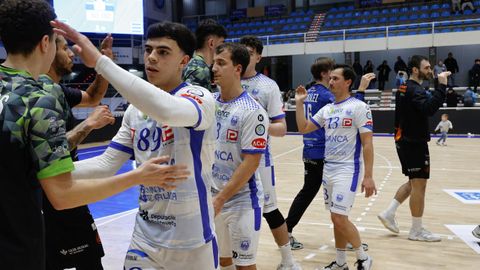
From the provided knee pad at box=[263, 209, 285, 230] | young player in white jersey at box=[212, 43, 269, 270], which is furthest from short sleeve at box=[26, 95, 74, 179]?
knee pad at box=[263, 209, 285, 230]

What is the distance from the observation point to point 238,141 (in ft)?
11.0

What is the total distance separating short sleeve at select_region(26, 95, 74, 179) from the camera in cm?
173

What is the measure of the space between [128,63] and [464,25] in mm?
15526

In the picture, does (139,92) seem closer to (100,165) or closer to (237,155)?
(100,165)

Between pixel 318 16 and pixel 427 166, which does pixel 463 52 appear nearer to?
pixel 318 16

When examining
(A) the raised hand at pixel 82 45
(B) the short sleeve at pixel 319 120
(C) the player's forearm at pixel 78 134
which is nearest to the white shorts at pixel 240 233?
(C) the player's forearm at pixel 78 134

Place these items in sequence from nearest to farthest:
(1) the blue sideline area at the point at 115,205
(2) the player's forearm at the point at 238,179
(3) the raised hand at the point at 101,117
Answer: (3) the raised hand at the point at 101,117, (2) the player's forearm at the point at 238,179, (1) the blue sideline area at the point at 115,205

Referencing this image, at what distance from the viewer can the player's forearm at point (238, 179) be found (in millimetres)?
3014

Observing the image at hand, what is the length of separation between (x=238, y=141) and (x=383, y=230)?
3.39m

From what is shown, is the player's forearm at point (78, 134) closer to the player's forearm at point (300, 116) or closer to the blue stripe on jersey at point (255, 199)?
the blue stripe on jersey at point (255, 199)

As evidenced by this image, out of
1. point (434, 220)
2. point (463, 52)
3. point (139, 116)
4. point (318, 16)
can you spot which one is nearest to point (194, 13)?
point (318, 16)

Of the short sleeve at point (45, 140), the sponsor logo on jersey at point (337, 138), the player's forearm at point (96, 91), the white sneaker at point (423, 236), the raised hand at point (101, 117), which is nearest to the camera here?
the short sleeve at point (45, 140)

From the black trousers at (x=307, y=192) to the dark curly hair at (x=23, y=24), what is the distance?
13.2 feet

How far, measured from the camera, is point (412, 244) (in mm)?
5406
